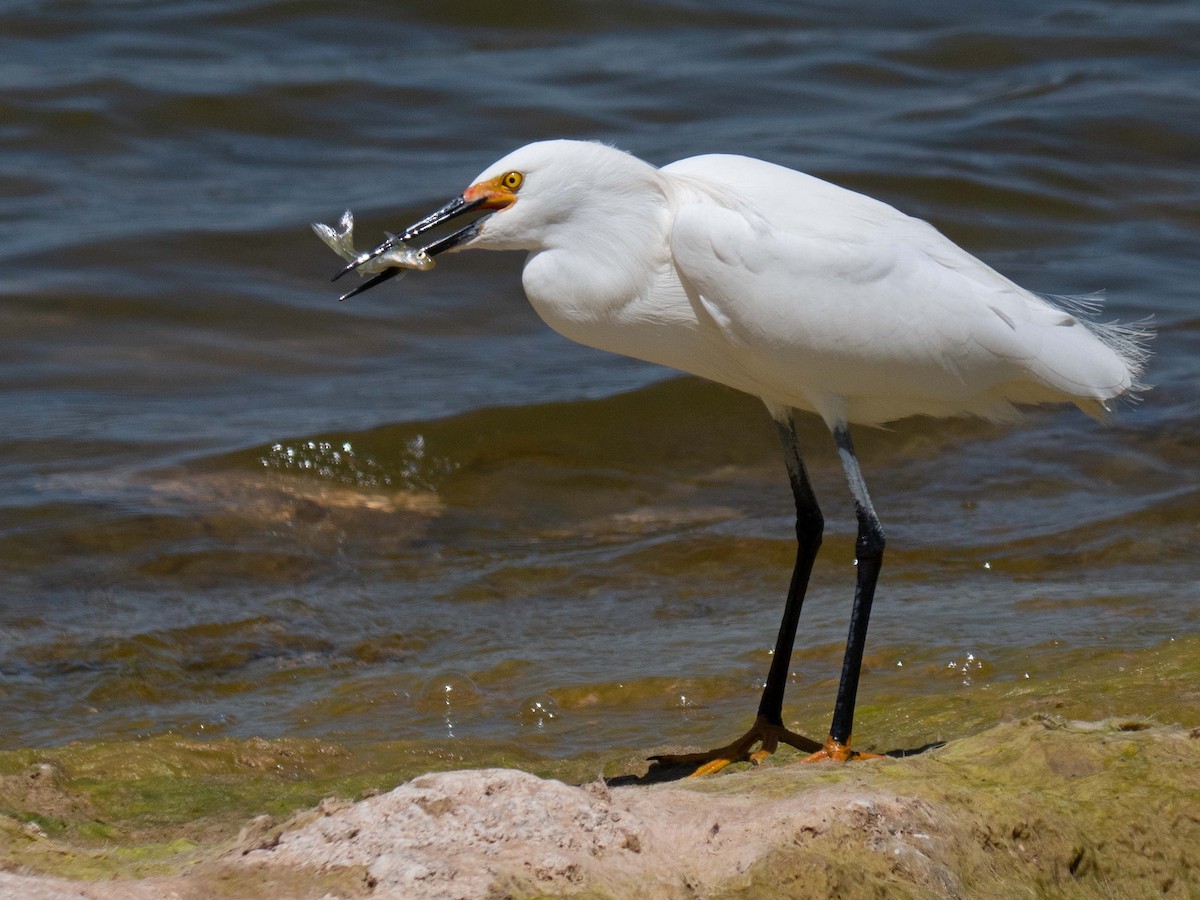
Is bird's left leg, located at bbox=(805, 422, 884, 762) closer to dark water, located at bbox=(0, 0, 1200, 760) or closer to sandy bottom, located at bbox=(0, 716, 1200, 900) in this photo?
dark water, located at bbox=(0, 0, 1200, 760)

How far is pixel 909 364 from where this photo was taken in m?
4.73

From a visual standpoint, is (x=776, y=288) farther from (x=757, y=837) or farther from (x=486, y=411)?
(x=486, y=411)

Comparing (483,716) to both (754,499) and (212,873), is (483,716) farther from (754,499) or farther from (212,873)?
(754,499)

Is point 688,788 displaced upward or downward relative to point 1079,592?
upward

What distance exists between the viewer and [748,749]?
4.75m

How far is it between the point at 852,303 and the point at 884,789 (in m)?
1.87

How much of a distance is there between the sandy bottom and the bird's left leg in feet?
3.43

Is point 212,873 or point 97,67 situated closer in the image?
point 212,873

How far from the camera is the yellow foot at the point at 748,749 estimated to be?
4629mm

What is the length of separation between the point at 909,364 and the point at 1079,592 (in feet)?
7.73

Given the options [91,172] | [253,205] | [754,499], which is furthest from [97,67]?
[754,499]

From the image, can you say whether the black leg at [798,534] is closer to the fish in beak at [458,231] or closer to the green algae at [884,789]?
the green algae at [884,789]

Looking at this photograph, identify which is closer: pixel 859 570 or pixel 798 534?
pixel 859 570

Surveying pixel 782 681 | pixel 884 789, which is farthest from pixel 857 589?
pixel 884 789
